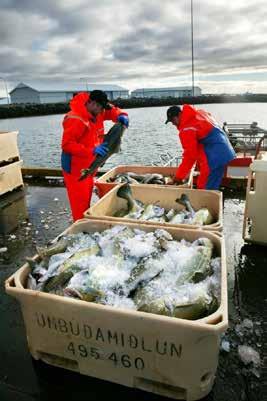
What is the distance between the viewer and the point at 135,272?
2.22 metres

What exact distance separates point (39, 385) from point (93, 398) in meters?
0.42

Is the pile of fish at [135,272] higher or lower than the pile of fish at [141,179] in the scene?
lower

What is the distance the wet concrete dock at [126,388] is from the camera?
215cm

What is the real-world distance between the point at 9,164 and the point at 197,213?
5463 millimetres

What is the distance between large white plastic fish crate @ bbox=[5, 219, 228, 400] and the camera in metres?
1.73

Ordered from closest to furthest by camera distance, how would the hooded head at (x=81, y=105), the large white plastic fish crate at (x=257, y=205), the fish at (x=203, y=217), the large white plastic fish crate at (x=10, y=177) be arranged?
the fish at (x=203, y=217) → the large white plastic fish crate at (x=257, y=205) → the hooded head at (x=81, y=105) → the large white plastic fish crate at (x=10, y=177)

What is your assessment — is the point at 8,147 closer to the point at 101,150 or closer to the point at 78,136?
the point at 78,136

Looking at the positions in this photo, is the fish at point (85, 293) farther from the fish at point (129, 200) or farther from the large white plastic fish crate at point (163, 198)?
the fish at point (129, 200)

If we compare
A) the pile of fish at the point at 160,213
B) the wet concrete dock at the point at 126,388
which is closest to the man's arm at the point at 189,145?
the pile of fish at the point at 160,213

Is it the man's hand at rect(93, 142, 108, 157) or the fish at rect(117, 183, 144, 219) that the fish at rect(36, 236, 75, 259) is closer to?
the fish at rect(117, 183, 144, 219)

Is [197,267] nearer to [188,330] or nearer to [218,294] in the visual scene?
[218,294]

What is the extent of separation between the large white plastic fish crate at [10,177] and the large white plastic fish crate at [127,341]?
5.37 meters

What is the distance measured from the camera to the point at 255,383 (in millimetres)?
2230

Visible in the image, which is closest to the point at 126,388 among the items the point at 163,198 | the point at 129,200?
the point at 129,200
